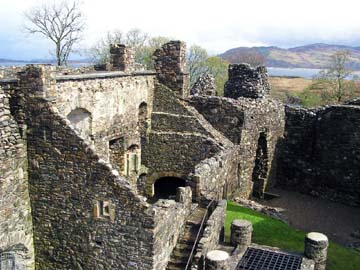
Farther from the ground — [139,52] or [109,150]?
[139,52]

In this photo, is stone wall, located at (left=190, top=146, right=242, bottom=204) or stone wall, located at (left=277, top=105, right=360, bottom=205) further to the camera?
stone wall, located at (left=277, top=105, right=360, bottom=205)

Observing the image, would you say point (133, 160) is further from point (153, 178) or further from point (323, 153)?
point (323, 153)

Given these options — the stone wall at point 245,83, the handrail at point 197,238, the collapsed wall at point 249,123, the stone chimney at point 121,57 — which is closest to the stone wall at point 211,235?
the handrail at point 197,238

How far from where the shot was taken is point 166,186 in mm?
20547

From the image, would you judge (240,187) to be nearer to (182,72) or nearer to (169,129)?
(169,129)

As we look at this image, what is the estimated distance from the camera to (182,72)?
19703mm

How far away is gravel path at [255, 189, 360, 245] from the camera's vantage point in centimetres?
1750

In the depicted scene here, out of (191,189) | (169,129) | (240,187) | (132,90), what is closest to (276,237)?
(191,189)

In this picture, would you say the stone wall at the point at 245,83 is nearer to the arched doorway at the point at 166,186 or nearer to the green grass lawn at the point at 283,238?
the arched doorway at the point at 166,186

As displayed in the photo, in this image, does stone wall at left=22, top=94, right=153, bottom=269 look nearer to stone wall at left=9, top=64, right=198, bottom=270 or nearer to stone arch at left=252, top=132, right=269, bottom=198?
stone wall at left=9, top=64, right=198, bottom=270

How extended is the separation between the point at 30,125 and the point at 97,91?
4125 mm

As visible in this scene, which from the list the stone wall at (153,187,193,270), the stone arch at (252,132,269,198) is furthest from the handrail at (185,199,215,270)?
the stone arch at (252,132,269,198)

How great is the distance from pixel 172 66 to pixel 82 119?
618 cm

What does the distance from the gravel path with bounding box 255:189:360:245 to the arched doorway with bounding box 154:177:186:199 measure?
14.6 ft
